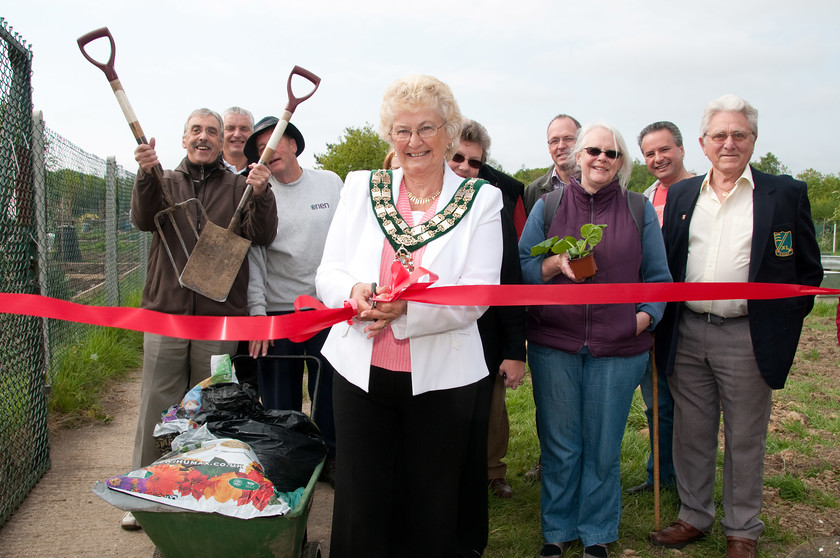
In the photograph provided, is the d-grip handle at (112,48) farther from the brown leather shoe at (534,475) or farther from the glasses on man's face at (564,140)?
the brown leather shoe at (534,475)

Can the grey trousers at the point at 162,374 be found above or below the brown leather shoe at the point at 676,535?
above

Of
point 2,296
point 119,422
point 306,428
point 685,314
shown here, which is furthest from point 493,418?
point 119,422

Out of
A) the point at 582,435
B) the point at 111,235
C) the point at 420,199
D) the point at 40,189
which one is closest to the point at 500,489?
the point at 582,435

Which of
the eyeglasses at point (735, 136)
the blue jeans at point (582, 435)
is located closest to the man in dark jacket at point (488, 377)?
the blue jeans at point (582, 435)

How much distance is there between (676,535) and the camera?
11.6 ft

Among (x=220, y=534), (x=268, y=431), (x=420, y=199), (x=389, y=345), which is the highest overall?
(x=420, y=199)

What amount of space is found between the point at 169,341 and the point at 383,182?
1717 millimetres

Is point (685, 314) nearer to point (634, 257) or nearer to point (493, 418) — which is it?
point (634, 257)

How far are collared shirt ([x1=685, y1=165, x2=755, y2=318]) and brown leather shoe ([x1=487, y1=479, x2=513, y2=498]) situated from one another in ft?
5.54

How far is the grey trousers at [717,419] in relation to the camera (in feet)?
10.9

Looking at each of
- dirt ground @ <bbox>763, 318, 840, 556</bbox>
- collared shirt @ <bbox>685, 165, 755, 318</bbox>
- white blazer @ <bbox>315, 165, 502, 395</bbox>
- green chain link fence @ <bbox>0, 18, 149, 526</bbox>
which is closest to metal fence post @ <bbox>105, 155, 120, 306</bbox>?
green chain link fence @ <bbox>0, 18, 149, 526</bbox>

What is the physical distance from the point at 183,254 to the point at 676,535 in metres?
3.18

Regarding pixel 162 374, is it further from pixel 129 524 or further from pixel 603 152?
pixel 603 152

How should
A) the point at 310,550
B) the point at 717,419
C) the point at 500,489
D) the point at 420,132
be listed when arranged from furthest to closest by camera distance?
the point at 500,489 < the point at 717,419 < the point at 310,550 < the point at 420,132
